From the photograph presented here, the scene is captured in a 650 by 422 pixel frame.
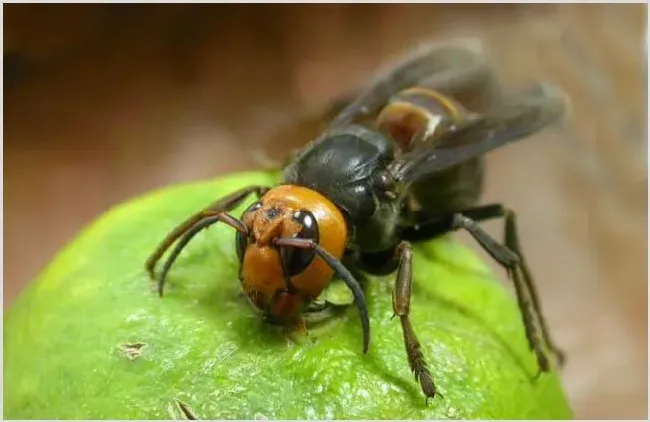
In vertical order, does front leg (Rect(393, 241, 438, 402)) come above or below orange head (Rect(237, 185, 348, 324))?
below

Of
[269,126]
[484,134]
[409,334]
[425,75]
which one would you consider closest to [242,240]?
[409,334]

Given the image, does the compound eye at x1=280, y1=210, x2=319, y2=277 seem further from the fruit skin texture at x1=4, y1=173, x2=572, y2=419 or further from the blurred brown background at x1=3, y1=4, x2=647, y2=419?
→ the blurred brown background at x1=3, y1=4, x2=647, y2=419

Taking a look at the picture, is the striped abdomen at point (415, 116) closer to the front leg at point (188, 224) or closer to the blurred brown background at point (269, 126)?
the front leg at point (188, 224)

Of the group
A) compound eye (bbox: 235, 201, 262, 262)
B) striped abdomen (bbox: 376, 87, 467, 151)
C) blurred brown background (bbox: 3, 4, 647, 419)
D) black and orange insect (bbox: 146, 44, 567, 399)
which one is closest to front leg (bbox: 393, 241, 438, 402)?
black and orange insect (bbox: 146, 44, 567, 399)

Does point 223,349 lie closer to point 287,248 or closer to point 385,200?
point 287,248

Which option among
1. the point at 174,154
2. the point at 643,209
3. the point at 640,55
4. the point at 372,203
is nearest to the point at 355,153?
→ the point at 372,203
